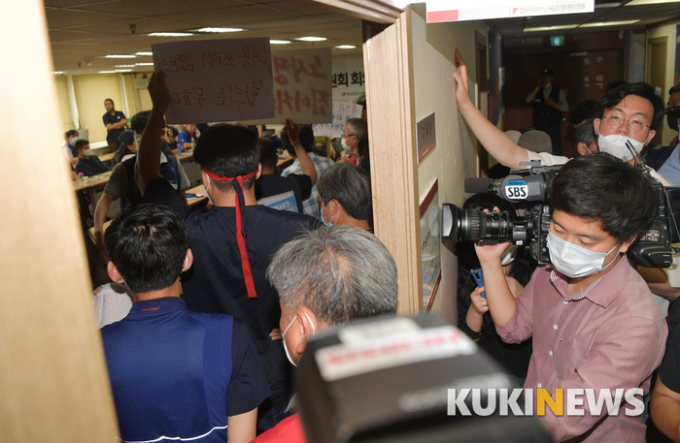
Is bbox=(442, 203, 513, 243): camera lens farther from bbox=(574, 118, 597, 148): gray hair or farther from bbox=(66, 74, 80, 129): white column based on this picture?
bbox=(66, 74, 80, 129): white column

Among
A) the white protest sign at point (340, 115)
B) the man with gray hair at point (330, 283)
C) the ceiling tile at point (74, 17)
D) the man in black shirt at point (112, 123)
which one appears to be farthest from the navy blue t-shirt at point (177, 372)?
the man in black shirt at point (112, 123)

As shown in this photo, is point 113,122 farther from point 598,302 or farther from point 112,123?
point 598,302

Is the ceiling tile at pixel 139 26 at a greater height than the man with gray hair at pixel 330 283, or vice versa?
the ceiling tile at pixel 139 26

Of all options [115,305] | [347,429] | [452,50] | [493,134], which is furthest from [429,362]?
[452,50]

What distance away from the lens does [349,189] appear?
1923 millimetres

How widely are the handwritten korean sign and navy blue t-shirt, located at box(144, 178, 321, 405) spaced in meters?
1.09

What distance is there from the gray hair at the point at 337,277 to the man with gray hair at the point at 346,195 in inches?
36.8

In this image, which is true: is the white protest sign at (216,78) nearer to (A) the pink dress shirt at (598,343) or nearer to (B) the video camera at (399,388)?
(A) the pink dress shirt at (598,343)

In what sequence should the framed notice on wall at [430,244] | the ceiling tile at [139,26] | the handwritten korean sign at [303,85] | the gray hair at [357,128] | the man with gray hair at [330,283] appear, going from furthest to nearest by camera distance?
the gray hair at [357,128] < the ceiling tile at [139,26] < the handwritten korean sign at [303,85] < the framed notice on wall at [430,244] < the man with gray hair at [330,283]

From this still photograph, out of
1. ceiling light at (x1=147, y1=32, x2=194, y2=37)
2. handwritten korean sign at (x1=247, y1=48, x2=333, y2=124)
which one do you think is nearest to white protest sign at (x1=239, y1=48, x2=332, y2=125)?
handwritten korean sign at (x1=247, y1=48, x2=333, y2=124)

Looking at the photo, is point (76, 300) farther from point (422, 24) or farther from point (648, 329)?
point (422, 24)

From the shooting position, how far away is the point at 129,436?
114cm

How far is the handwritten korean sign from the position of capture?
263 centimetres

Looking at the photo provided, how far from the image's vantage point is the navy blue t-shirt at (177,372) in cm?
111
